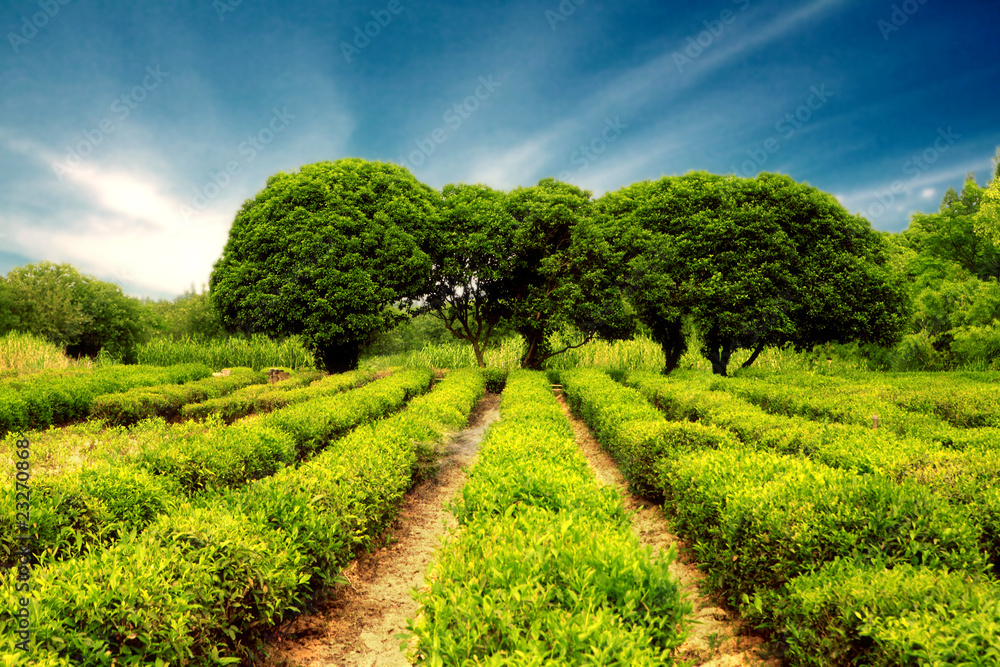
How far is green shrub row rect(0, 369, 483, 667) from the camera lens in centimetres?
281

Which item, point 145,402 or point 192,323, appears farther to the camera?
point 192,323

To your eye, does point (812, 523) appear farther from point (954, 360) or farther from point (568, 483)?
point (954, 360)

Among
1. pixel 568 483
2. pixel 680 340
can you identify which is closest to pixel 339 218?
pixel 680 340

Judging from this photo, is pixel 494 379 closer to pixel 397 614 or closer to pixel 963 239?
pixel 397 614

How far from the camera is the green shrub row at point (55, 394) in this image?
11.6 metres

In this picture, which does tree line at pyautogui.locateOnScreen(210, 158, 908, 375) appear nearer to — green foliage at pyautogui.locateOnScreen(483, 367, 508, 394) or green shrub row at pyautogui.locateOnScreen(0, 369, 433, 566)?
green foliage at pyautogui.locateOnScreen(483, 367, 508, 394)

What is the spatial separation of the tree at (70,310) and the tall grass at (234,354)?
444cm

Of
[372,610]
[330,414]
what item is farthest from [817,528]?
[330,414]

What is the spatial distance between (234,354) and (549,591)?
93.7 ft

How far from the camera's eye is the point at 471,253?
21766mm

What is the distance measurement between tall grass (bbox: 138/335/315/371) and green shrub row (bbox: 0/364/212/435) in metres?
9.66

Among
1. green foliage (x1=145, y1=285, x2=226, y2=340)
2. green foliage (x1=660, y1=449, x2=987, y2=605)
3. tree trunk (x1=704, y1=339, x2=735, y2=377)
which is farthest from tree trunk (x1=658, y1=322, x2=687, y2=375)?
green foliage (x1=145, y1=285, x2=226, y2=340)

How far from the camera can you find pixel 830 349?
88.8 ft

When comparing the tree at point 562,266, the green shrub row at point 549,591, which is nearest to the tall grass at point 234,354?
the tree at point 562,266
